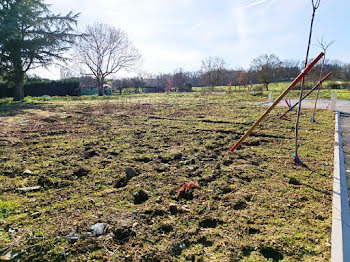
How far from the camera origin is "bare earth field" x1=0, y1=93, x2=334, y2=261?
5.72 feet

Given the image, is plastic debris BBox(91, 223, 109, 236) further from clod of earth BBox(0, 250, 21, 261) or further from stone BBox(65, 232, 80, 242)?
clod of earth BBox(0, 250, 21, 261)

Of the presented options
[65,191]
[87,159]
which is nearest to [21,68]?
[87,159]

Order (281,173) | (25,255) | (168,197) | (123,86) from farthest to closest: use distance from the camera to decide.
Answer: (123,86)
(281,173)
(168,197)
(25,255)

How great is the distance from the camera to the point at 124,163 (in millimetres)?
3607

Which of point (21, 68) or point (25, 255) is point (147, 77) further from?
point (25, 255)

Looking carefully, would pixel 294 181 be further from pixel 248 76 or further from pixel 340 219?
pixel 248 76

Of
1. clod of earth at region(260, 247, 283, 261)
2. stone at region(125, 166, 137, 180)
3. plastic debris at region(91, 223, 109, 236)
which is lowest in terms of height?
clod of earth at region(260, 247, 283, 261)

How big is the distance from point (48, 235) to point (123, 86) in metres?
42.6

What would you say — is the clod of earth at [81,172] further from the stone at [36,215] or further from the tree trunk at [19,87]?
the tree trunk at [19,87]

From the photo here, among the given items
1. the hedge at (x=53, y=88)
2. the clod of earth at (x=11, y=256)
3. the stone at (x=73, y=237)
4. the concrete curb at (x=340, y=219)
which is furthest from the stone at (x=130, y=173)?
the hedge at (x=53, y=88)

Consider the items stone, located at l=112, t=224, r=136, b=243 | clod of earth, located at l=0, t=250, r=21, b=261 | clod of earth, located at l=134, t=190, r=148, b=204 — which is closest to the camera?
clod of earth, located at l=0, t=250, r=21, b=261

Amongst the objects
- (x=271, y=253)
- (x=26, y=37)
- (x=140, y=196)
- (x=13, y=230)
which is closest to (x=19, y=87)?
(x=26, y=37)

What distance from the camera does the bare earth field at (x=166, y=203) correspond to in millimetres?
1742

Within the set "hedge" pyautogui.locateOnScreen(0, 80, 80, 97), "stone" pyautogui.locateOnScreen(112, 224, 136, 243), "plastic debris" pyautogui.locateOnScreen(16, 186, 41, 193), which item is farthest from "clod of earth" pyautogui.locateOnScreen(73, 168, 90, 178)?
"hedge" pyautogui.locateOnScreen(0, 80, 80, 97)
